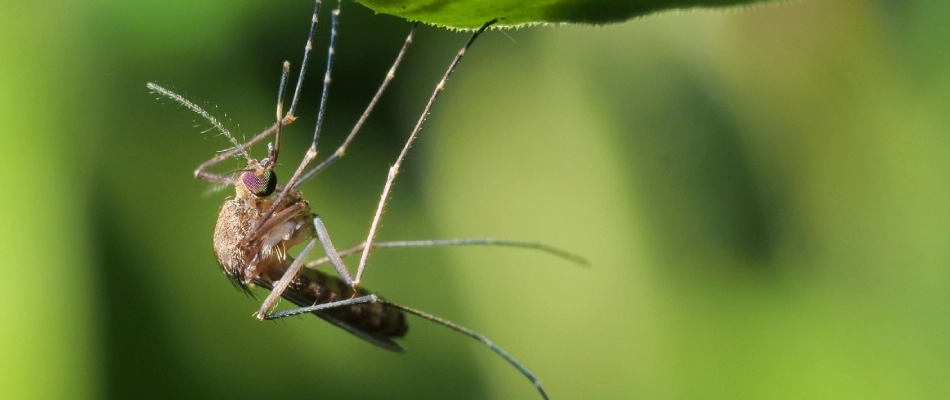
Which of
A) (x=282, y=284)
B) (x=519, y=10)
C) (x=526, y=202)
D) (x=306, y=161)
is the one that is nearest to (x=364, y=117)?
(x=306, y=161)

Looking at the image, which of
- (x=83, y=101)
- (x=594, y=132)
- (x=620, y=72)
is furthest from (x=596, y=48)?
(x=83, y=101)

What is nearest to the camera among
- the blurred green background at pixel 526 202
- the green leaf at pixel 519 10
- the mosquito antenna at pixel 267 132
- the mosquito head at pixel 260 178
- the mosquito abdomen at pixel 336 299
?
the green leaf at pixel 519 10

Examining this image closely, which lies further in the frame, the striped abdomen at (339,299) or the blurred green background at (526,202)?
the blurred green background at (526,202)

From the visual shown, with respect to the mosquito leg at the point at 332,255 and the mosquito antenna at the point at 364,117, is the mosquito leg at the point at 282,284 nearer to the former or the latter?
the mosquito leg at the point at 332,255

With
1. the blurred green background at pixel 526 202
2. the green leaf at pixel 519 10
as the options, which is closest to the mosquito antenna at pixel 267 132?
the blurred green background at pixel 526 202

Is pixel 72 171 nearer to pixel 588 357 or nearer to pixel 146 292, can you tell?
pixel 146 292

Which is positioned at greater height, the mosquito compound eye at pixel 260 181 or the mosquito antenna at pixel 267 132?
the mosquito antenna at pixel 267 132
